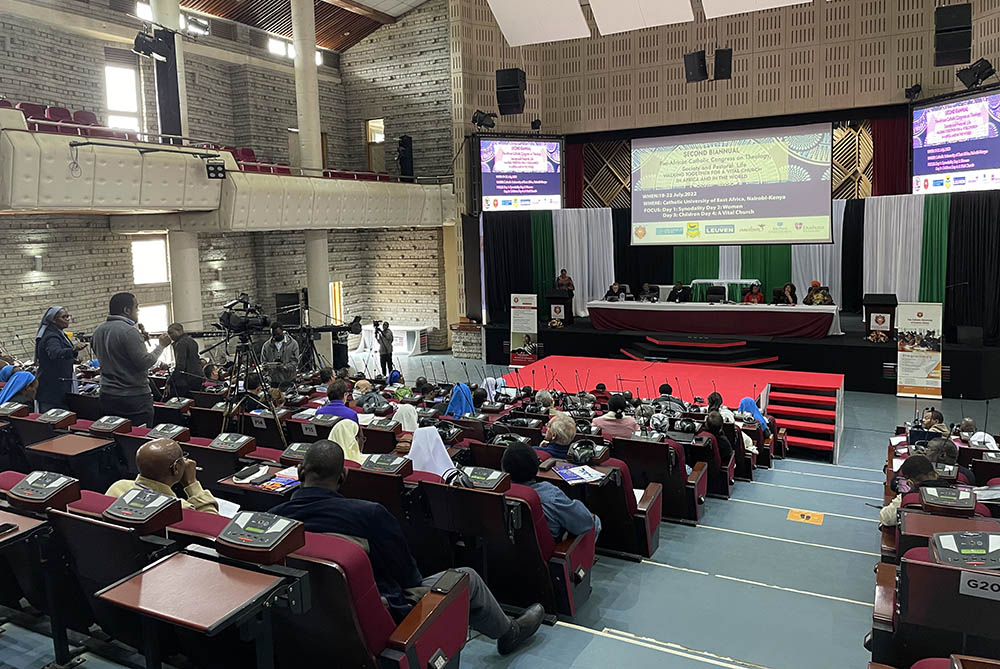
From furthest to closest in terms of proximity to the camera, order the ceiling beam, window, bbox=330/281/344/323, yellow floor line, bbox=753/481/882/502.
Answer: window, bbox=330/281/344/323
the ceiling beam
yellow floor line, bbox=753/481/882/502

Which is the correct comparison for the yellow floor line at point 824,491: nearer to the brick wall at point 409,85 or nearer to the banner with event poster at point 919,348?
the banner with event poster at point 919,348

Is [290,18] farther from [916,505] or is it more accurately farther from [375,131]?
[916,505]

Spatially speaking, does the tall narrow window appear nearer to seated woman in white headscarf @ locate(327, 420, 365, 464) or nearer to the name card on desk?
seated woman in white headscarf @ locate(327, 420, 365, 464)

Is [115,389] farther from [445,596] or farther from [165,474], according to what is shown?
[445,596]

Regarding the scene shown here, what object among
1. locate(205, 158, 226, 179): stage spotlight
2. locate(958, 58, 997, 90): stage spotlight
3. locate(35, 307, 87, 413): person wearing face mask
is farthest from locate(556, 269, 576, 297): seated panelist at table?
locate(35, 307, 87, 413): person wearing face mask

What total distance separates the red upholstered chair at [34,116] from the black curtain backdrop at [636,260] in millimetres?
10810

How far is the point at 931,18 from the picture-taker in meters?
12.9

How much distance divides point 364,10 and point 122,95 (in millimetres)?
5794

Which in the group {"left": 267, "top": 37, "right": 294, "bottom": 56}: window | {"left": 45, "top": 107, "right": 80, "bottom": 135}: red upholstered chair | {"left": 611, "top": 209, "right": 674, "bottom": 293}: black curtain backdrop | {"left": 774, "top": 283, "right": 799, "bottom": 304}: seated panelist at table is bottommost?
{"left": 774, "top": 283, "right": 799, "bottom": 304}: seated panelist at table

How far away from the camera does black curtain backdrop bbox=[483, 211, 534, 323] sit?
16250 mm

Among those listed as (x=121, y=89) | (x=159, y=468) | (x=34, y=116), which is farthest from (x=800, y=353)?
(x=121, y=89)

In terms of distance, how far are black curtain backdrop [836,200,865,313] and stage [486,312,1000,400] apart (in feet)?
1.12

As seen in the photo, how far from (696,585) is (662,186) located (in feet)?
38.6

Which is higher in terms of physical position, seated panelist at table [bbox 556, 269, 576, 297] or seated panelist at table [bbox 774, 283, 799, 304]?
seated panelist at table [bbox 556, 269, 576, 297]
